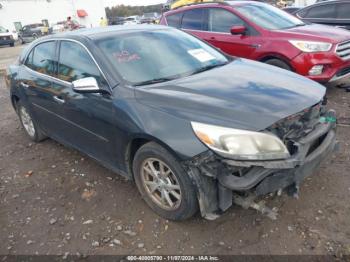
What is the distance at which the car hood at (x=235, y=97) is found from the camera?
252 cm

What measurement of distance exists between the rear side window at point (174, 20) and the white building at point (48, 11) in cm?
3995

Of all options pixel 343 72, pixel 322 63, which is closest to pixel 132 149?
pixel 322 63

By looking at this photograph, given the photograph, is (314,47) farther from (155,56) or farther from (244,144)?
(244,144)

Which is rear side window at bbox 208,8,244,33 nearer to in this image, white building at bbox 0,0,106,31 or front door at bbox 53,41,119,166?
front door at bbox 53,41,119,166

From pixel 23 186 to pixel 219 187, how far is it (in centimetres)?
257

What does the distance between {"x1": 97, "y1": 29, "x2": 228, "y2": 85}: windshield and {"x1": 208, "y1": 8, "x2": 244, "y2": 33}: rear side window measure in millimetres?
2704

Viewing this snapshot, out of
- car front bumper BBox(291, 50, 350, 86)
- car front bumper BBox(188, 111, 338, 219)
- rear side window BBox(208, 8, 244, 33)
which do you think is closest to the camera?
car front bumper BBox(188, 111, 338, 219)

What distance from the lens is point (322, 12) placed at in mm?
8750

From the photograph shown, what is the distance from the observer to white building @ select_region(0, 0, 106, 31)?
4119 cm

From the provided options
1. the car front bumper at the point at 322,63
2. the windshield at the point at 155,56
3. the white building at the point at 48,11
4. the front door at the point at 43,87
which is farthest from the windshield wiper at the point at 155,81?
the white building at the point at 48,11

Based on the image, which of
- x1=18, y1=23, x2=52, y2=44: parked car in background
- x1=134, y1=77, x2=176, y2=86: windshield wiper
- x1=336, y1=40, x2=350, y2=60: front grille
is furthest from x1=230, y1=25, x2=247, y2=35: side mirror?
x1=18, y1=23, x2=52, y2=44: parked car in background

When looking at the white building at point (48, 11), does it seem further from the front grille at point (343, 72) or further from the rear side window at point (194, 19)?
the front grille at point (343, 72)

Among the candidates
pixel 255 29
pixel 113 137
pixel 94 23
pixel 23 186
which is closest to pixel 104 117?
pixel 113 137

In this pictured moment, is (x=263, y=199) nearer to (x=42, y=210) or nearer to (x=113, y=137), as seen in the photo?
(x=113, y=137)
